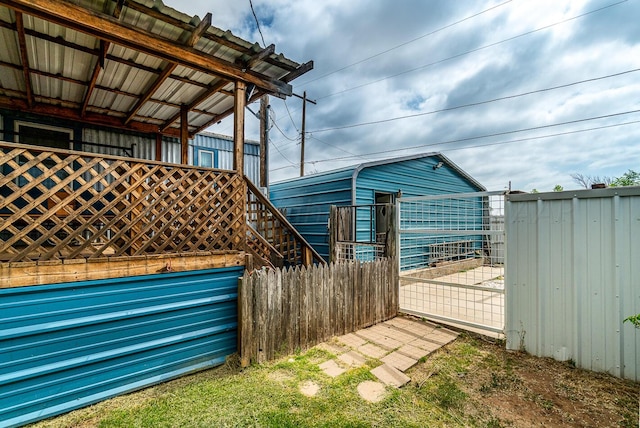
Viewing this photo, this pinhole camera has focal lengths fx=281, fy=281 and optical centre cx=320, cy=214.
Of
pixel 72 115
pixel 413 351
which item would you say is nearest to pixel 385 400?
pixel 413 351

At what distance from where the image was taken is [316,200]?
30.9 feet

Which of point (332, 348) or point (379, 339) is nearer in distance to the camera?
point (332, 348)

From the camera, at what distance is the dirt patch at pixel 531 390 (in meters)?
2.69

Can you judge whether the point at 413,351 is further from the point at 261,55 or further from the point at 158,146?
the point at 158,146

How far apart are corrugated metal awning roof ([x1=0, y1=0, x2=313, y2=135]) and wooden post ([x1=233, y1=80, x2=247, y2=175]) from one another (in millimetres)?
144

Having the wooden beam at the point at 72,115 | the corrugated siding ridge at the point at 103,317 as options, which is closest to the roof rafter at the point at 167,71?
the wooden beam at the point at 72,115

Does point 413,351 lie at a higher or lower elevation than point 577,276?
lower

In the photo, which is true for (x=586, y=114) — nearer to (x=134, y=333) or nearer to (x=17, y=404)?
(x=134, y=333)

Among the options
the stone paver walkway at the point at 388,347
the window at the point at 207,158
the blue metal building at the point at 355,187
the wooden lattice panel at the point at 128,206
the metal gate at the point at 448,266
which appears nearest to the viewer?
the wooden lattice panel at the point at 128,206

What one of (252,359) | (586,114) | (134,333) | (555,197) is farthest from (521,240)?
(586,114)

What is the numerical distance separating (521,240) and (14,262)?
6090 mm

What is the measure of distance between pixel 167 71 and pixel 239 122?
3.98ft

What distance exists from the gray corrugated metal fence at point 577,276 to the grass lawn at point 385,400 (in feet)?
0.98

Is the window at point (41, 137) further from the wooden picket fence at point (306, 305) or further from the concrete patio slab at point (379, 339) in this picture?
the concrete patio slab at point (379, 339)
